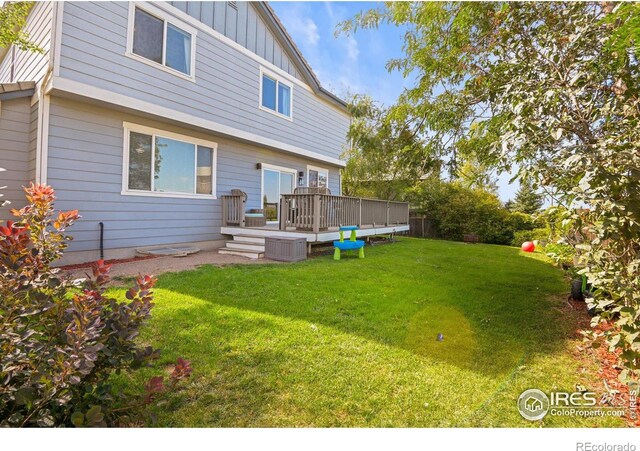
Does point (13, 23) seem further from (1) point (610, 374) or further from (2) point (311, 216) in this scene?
(1) point (610, 374)

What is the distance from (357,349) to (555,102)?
261 centimetres

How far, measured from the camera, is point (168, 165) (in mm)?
7262

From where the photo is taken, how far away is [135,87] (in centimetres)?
646

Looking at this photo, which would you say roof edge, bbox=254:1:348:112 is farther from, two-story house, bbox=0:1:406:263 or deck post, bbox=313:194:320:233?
deck post, bbox=313:194:320:233

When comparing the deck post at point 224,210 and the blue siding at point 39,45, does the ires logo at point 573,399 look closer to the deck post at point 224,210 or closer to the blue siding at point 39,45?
the deck post at point 224,210

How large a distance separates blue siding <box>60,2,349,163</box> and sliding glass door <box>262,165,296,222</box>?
105 centimetres

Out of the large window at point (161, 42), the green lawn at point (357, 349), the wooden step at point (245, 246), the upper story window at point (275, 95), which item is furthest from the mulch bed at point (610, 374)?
the upper story window at point (275, 95)

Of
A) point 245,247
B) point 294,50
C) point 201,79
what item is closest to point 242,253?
point 245,247

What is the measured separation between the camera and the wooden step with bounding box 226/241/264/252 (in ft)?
24.3

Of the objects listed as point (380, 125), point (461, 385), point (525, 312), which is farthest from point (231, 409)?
point (380, 125)

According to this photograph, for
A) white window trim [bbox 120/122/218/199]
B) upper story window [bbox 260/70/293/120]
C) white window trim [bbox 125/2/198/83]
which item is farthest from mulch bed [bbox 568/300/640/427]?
upper story window [bbox 260/70/293/120]

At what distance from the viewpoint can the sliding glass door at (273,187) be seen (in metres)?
10.00

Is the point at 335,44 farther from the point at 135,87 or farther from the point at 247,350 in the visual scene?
the point at 135,87

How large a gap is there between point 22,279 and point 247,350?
5.36ft
